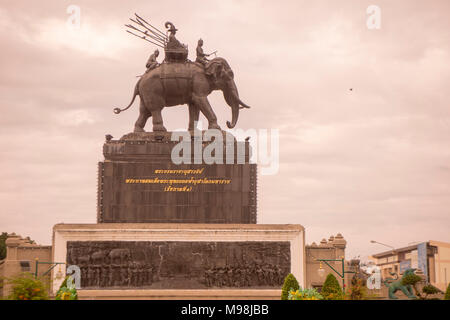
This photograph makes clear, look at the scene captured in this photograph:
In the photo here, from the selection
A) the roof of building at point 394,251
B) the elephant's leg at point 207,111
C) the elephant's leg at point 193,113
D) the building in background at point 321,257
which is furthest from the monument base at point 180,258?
the roof of building at point 394,251

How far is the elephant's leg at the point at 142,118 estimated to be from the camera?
41281 mm

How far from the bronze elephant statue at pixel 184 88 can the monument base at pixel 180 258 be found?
6.25m

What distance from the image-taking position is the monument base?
1464 inches

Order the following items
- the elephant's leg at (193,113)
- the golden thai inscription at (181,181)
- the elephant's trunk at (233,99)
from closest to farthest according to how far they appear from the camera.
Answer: the golden thai inscription at (181,181)
the elephant's leg at (193,113)
the elephant's trunk at (233,99)

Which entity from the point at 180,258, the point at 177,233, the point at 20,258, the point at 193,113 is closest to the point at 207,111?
the point at 193,113

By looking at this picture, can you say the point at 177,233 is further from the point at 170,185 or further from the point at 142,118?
the point at 142,118

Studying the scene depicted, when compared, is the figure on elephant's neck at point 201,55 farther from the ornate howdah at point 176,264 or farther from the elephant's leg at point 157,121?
the ornate howdah at point 176,264

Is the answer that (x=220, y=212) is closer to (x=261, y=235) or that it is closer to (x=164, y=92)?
(x=261, y=235)

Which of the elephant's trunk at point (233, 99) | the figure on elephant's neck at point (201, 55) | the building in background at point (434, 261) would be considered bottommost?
the building in background at point (434, 261)

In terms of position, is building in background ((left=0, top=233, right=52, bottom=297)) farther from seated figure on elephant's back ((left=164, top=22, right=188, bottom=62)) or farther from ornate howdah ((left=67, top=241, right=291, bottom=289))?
seated figure on elephant's back ((left=164, top=22, right=188, bottom=62))

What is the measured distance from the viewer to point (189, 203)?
128ft

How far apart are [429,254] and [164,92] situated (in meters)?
58.0
